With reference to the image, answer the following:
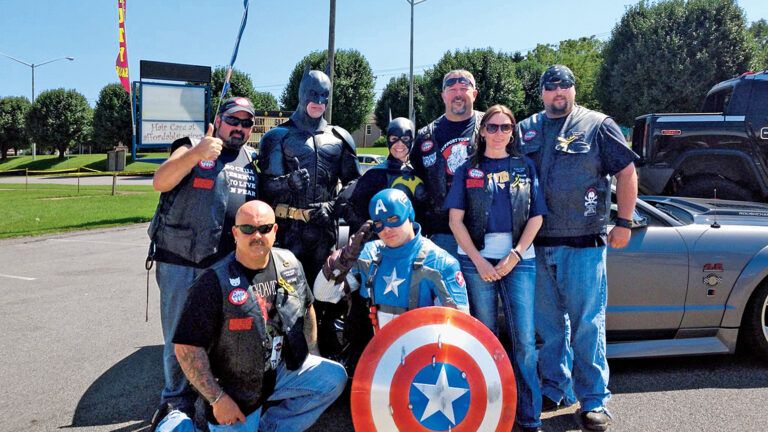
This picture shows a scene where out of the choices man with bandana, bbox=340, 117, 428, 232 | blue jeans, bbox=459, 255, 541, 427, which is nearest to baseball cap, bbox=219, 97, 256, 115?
man with bandana, bbox=340, 117, 428, 232

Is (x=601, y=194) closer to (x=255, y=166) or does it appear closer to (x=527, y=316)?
(x=527, y=316)

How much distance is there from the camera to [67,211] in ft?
53.9

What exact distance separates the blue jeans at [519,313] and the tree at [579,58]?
147 ft

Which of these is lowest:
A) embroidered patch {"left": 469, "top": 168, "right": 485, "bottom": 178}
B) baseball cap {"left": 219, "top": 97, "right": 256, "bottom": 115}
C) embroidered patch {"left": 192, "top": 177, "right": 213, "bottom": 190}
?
embroidered patch {"left": 192, "top": 177, "right": 213, "bottom": 190}

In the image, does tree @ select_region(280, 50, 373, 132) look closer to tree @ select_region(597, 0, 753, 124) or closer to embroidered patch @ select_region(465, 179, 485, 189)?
tree @ select_region(597, 0, 753, 124)

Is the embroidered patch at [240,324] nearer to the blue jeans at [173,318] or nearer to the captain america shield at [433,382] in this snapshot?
the captain america shield at [433,382]

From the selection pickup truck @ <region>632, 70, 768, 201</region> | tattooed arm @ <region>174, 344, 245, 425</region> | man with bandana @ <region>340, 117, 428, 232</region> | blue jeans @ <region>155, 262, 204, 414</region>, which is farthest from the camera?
pickup truck @ <region>632, 70, 768, 201</region>

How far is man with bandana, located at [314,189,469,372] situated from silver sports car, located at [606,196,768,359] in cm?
173

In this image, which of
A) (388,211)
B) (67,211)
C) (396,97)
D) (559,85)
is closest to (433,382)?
(388,211)

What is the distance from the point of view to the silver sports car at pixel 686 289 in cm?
405

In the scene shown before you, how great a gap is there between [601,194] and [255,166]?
222 centimetres

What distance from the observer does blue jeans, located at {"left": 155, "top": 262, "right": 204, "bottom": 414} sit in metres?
3.36

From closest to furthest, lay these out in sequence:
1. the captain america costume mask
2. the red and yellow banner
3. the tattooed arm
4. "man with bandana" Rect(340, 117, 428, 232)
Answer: the tattooed arm
the captain america costume mask
"man with bandana" Rect(340, 117, 428, 232)
the red and yellow banner

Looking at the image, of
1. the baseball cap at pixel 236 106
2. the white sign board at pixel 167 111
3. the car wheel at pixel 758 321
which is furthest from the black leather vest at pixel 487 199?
the white sign board at pixel 167 111
